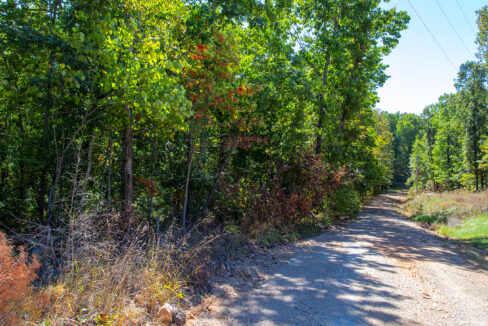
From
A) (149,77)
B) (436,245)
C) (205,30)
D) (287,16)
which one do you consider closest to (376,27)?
(287,16)

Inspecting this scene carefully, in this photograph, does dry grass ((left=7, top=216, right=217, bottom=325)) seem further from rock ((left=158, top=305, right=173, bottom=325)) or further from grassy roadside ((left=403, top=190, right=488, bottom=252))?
grassy roadside ((left=403, top=190, right=488, bottom=252))

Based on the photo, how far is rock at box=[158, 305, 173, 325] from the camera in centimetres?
399

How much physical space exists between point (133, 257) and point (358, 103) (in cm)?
1731

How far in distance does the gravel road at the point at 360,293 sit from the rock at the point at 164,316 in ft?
1.39

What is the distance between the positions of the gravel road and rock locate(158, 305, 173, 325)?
0.42 metres

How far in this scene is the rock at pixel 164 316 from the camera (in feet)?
13.1

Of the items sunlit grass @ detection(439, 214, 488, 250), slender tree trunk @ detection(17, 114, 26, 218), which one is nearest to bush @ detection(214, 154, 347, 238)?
slender tree trunk @ detection(17, 114, 26, 218)

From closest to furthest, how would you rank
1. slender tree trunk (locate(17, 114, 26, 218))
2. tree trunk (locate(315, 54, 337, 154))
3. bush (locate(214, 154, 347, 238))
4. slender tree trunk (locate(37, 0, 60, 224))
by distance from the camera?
slender tree trunk (locate(37, 0, 60, 224)), slender tree trunk (locate(17, 114, 26, 218)), bush (locate(214, 154, 347, 238)), tree trunk (locate(315, 54, 337, 154))

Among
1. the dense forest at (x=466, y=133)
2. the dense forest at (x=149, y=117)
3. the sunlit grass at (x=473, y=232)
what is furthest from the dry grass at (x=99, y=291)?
the dense forest at (x=466, y=133)

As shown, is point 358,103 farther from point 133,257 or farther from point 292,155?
point 133,257

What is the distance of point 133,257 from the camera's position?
4594mm

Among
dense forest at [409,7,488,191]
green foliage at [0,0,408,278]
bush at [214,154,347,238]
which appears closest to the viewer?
green foliage at [0,0,408,278]

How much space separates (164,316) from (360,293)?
3.34m

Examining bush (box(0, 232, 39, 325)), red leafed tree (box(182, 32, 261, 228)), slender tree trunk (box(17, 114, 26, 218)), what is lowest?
bush (box(0, 232, 39, 325))
